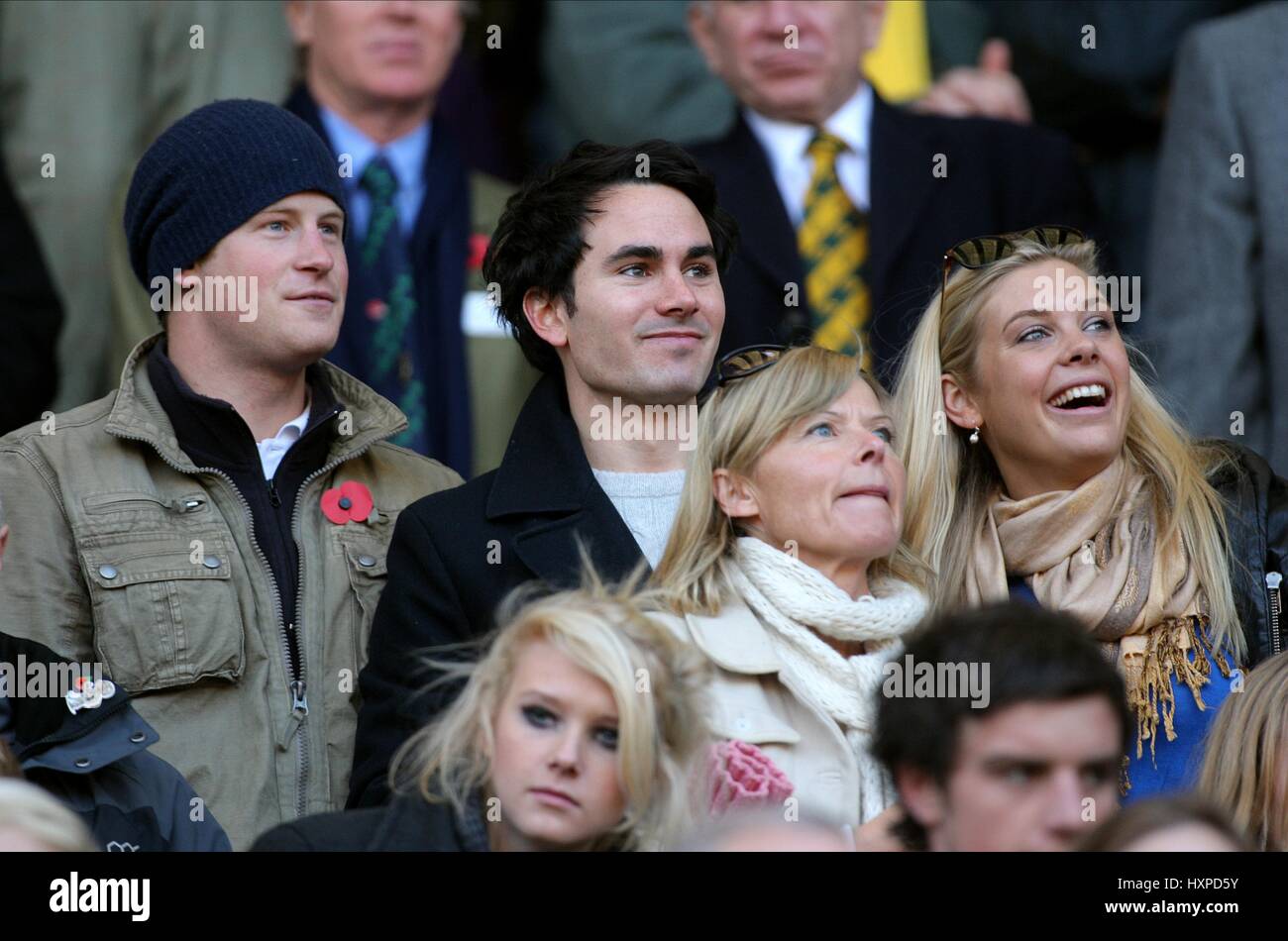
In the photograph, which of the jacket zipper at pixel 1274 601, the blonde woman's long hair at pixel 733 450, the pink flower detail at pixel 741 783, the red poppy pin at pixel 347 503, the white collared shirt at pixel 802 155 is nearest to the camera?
the pink flower detail at pixel 741 783

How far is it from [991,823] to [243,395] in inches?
86.6

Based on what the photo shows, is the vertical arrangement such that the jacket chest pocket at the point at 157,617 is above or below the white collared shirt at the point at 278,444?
below

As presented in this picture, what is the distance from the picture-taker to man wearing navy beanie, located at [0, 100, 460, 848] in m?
4.68

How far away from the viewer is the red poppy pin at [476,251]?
256 inches

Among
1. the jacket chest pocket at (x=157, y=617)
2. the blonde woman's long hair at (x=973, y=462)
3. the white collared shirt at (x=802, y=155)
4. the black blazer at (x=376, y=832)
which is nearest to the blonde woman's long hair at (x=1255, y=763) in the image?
the blonde woman's long hair at (x=973, y=462)

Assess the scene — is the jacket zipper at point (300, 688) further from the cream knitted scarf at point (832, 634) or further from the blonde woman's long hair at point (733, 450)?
the cream knitted scarf at point (832, 634)

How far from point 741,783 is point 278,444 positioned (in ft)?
4.90

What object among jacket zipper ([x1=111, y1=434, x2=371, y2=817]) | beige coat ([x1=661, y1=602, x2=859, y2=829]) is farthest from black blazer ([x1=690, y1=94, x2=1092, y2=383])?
beige coat ([x1=661, y1=602, x2=859, y2=829])

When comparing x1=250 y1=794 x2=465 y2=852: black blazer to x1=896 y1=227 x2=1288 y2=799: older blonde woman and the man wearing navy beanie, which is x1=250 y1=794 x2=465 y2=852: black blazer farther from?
x1=896 y1=227 x2=1288 y2=799: older blonde woman

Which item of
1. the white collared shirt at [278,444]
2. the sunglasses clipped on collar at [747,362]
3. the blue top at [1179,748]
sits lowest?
the blue top at [1179,748]

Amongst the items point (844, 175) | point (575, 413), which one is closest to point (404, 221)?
point (844, 175)

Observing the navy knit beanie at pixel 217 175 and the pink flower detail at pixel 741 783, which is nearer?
the pink flower detail at pixel 741 783

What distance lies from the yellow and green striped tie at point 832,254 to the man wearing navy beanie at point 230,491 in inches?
56.5
